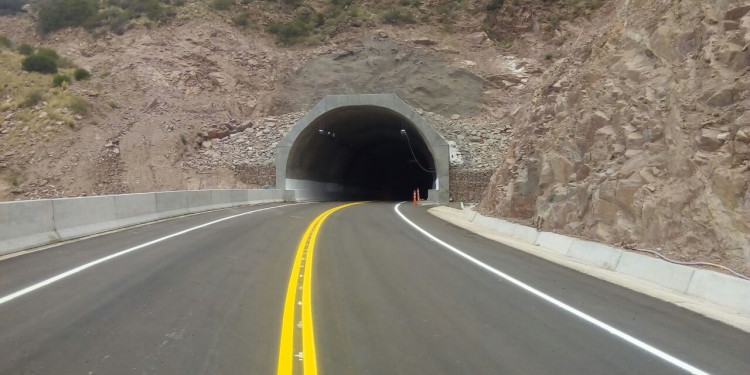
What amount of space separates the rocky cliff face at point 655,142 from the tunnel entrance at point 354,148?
1854 cm

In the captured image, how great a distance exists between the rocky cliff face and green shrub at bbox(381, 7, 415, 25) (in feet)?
116

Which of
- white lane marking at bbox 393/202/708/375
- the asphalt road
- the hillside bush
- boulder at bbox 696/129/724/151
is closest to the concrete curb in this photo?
the asphalt road

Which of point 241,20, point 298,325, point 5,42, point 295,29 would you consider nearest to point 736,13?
point 298,325

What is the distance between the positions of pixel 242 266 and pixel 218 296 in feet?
8.55

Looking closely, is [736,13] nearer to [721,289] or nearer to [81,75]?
[721,289]

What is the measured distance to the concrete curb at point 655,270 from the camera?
808cm

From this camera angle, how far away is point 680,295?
891 cm

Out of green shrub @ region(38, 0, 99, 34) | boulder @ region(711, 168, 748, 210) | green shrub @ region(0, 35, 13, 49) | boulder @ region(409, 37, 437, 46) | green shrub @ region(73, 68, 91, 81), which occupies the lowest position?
boulder @ region(711, 168, 748, 210)

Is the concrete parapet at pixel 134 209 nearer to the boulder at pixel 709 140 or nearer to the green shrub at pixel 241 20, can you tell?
the boulder at pixel 709 140

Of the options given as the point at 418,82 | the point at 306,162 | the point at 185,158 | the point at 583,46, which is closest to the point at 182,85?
the point at 185,158

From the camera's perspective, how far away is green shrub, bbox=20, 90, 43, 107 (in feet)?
134

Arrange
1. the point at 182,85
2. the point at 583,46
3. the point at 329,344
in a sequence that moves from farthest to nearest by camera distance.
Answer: the point at 182,85
the point at 583,46
the point at 329,344

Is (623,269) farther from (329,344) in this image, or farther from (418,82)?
(418,82)

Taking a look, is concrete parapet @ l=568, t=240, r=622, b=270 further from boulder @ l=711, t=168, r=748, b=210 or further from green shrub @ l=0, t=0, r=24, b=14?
green shrub @ l=0, t=0, r=24, b=14
